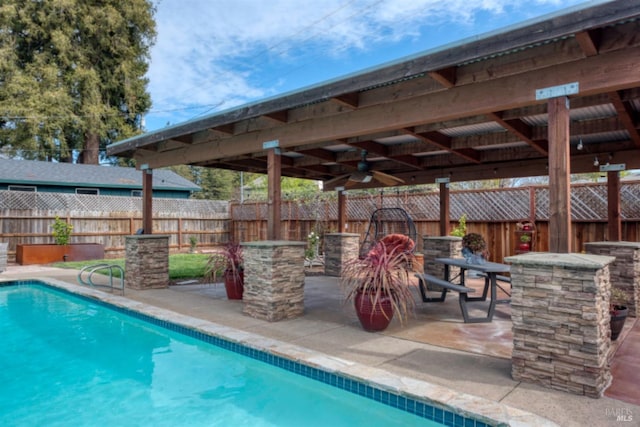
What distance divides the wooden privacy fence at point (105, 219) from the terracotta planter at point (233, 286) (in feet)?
31.6

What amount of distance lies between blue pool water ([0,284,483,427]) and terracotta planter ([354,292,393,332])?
3.73 feet

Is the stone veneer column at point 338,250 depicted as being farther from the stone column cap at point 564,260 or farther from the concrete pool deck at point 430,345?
the stone column cap at point 564,260

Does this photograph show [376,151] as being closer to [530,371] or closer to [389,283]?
[389,283]

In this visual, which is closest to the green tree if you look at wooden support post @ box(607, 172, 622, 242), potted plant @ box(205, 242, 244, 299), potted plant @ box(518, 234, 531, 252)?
Result: potted plant @ box(205, 242, 244, 299)

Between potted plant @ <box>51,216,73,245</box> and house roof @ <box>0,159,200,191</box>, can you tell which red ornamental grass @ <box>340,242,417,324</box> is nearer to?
potted plant @ <box>51,216,73,245</box>

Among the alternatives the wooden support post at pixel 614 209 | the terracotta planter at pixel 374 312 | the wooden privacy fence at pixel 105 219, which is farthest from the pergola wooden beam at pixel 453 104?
the wooden privacy fence at pixel 105 219

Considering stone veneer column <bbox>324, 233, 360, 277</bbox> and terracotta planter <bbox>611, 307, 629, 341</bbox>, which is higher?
stone veneer column <bbox>324, 233, 360, 277</bbox>

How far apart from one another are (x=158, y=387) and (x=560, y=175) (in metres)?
3.82

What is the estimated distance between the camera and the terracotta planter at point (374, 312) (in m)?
4.47

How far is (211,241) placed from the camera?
1747 centimetres

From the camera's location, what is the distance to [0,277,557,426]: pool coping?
2561mm

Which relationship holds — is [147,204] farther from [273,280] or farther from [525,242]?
[525,242]

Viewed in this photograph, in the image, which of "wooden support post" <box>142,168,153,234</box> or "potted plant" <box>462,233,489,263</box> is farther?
"wooden support post" <box>142,168,153,234</box>

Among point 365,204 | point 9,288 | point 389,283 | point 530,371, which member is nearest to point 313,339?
point 389,283
